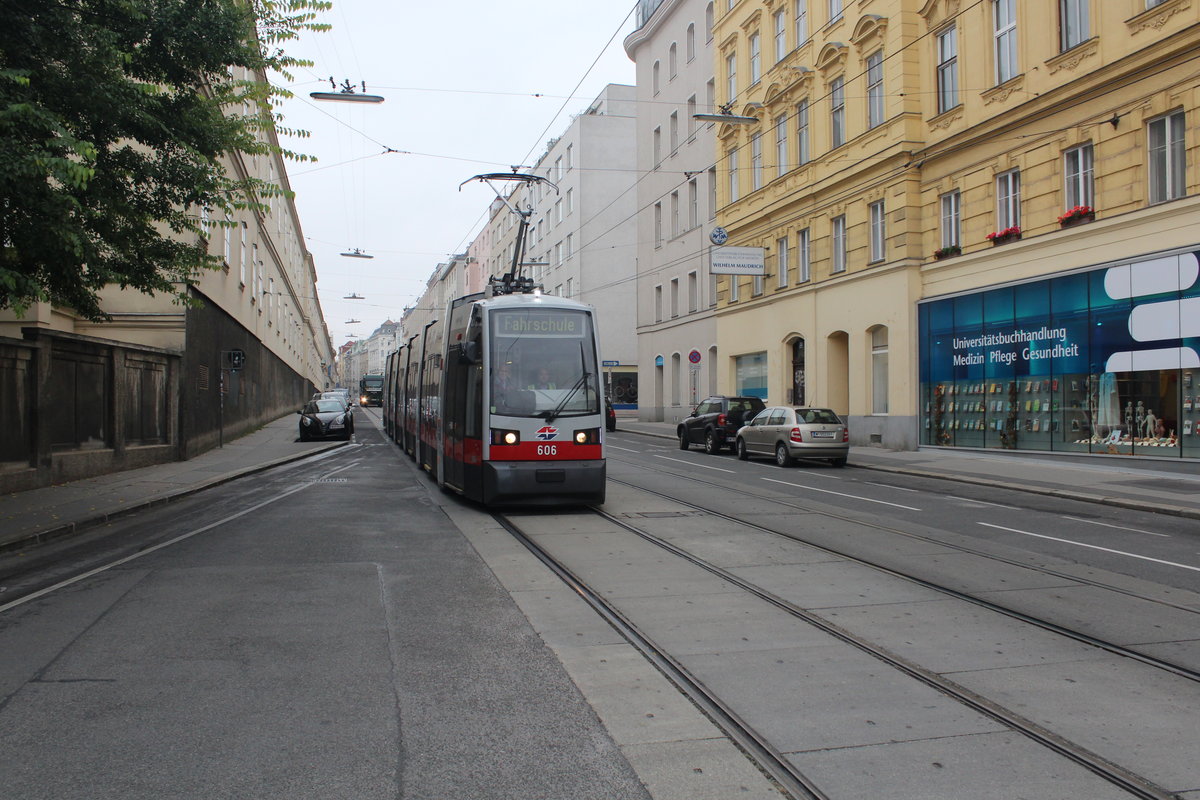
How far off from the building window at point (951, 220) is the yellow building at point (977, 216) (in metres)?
0.08

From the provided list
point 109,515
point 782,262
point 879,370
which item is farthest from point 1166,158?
point 109,515

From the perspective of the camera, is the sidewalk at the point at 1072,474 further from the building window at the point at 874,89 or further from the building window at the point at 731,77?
the building window at the point at 731,77

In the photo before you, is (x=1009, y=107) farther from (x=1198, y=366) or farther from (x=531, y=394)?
(x=531, y=394)

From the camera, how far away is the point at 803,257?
3092 centimetres

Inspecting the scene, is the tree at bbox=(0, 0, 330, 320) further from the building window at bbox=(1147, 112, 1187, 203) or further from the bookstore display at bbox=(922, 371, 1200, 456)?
the bookstore display at bbox=(922, 371, 1200, 456)

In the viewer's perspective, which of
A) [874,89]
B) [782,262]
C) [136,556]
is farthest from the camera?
[782,262]

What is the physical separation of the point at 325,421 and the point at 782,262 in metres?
16.7

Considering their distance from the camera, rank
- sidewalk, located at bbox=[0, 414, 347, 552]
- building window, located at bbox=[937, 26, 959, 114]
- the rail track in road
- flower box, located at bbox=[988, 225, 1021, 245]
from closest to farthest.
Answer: the rail track in road
sidewalk, located at bbox=[0, 414, 347, 552]
flower box, located at bbox=[988, 225, 1021, 245]
building window, located at bbox=[937, 26, 959, 114]

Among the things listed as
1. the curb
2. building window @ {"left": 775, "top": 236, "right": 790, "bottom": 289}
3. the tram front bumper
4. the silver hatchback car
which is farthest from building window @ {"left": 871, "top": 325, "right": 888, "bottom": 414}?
the curb

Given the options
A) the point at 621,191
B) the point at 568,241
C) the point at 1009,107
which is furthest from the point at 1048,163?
the point at 568,241

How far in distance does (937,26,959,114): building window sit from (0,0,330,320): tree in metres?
17.7

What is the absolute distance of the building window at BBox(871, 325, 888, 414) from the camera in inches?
1062

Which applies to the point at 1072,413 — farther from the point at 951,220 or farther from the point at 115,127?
the point at 115,127

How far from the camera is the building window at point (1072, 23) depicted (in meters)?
19.5
